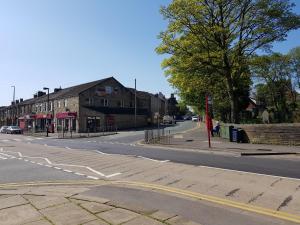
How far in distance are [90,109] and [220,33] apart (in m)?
36.1

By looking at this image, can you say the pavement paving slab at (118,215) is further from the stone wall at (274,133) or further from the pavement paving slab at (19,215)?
the stone wall at (274,133)

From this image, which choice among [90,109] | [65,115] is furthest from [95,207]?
[65,115]

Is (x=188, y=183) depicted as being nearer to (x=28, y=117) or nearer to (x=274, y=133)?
(x=274, y=133)

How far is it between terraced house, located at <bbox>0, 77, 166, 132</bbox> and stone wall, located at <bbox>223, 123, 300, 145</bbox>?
35930 mm

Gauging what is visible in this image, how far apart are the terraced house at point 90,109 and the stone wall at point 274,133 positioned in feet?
118

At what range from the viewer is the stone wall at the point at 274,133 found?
79.7 ft

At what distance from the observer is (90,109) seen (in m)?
63.5

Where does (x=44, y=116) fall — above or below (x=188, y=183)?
above

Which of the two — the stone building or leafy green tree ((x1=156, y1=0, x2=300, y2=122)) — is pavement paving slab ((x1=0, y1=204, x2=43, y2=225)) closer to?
leafy green tree ((x1=156, y1=0, x2=300, y2=122))

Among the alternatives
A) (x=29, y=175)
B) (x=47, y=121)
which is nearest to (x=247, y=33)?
(x=29, y=175)

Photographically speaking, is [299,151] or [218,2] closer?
[299,151]

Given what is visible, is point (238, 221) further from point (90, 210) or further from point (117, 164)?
point (117, 164)

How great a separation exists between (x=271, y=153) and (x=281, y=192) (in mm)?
11378

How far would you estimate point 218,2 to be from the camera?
31.2m
